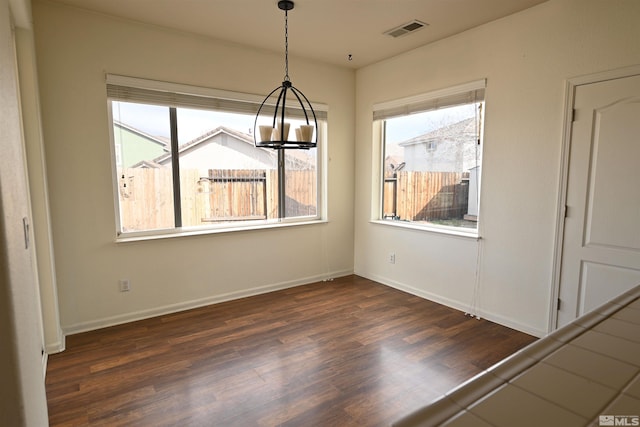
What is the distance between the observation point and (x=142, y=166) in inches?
139

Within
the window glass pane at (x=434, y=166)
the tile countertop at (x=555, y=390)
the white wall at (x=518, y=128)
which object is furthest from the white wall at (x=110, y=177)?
the tile countertop at (x=555, y=390)

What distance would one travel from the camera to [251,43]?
3.83 m

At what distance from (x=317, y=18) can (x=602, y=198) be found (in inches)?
108

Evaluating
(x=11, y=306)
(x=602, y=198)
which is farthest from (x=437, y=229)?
(x=11, y=306)

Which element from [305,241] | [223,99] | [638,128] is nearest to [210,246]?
[305,241]

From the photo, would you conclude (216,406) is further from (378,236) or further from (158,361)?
(378,236)

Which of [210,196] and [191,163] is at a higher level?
[191,163]

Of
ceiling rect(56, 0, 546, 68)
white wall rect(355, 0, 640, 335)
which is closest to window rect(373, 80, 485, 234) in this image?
white wall rect(355, 0, 640, 335)

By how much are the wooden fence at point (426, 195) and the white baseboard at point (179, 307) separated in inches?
50.9

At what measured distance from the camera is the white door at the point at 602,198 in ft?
8.46

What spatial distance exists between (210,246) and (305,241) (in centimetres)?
124

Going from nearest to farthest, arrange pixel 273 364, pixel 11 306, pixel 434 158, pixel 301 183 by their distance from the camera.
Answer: pixel 11 306 → pixel 273 364 → pixel 434 158 → pixel 301 183

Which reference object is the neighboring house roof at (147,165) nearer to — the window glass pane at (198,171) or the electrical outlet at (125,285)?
the window glass pane at (198,171)

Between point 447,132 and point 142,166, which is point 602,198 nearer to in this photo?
point 447,132
